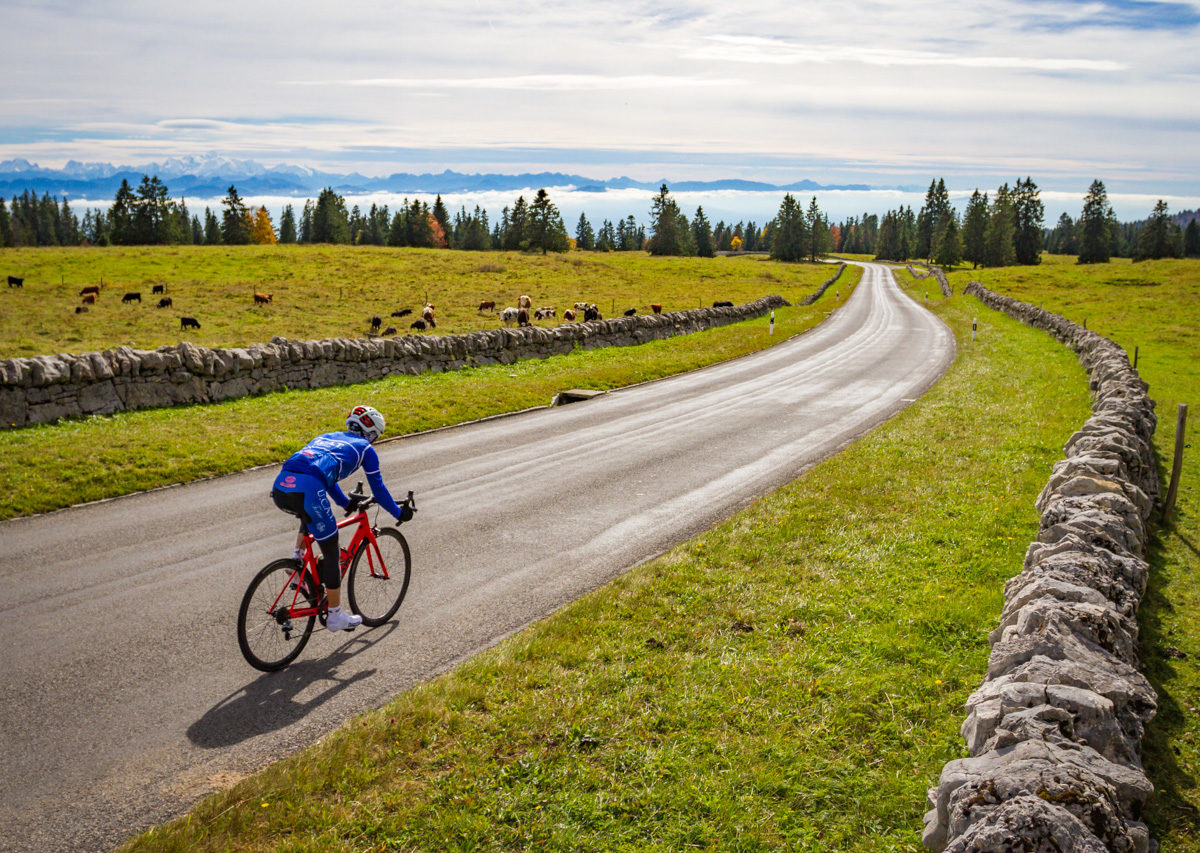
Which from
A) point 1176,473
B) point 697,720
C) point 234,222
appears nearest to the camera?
point 697,720

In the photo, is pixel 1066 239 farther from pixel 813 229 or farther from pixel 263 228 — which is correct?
pixel 263 228

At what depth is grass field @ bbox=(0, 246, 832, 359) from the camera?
31.6 metres

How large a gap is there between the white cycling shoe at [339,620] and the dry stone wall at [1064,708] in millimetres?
5483

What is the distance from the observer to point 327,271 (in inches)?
2283

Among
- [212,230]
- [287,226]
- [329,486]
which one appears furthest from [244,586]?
[287,226]

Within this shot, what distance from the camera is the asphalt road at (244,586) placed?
5656mm

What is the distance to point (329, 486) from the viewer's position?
7.22m

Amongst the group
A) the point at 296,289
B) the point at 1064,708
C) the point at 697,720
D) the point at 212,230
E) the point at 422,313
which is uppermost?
the point at 212,230

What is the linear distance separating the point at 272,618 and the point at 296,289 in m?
45.0

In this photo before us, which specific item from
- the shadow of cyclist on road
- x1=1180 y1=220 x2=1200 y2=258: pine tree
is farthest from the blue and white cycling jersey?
x1=1180 y1=220 x2=1200 y2=258: pine tree

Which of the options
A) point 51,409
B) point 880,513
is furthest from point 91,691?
point 51,409

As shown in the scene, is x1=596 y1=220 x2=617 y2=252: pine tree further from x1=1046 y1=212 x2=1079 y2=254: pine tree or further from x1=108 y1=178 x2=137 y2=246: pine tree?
x1=1046 y1=212 x2=1079 y2=254: pine tree

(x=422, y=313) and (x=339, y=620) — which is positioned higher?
(x=422, y=313)

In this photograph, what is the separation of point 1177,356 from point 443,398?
95.4 feet
